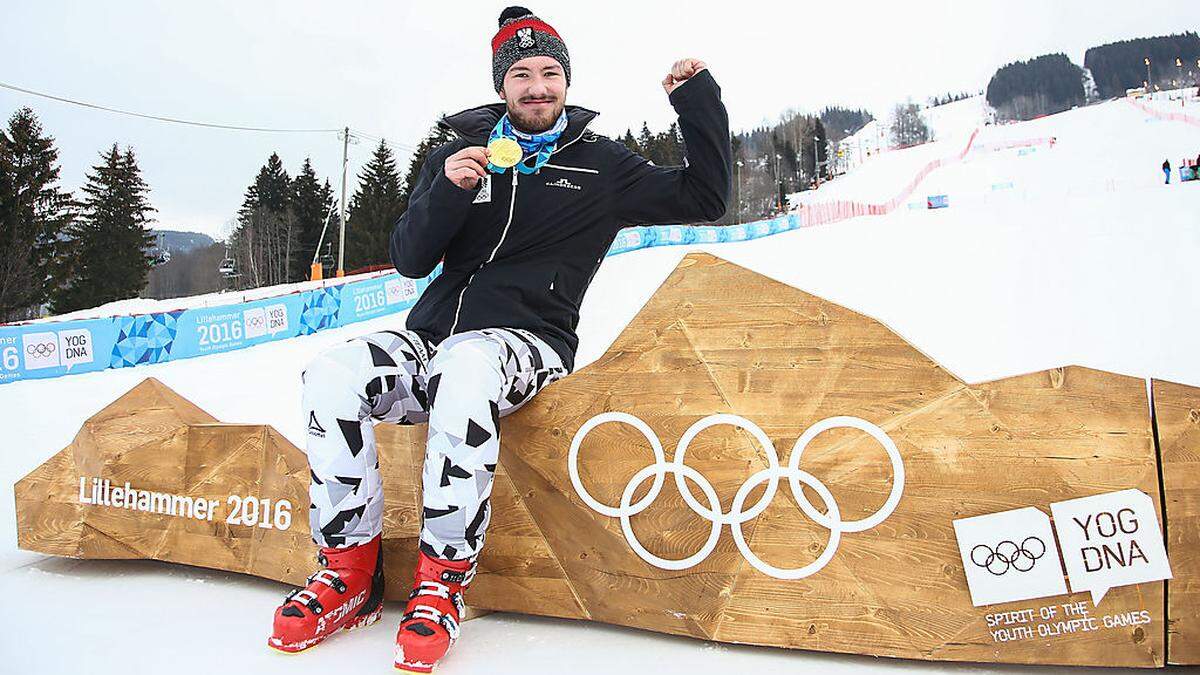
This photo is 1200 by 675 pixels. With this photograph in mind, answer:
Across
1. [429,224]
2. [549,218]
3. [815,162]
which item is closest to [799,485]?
[549,218]

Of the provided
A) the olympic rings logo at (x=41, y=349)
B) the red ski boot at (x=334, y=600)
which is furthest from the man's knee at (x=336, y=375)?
the olympic rings logo at (x=41, y=349)

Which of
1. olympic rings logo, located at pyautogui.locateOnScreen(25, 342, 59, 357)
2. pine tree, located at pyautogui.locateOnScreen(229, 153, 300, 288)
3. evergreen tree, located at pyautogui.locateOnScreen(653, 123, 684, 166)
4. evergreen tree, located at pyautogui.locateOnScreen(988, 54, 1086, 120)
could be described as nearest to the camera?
olympic rings logo, located at pyautogui.locateOnScreen(25, 342, 59, 357)

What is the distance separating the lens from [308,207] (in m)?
41.1

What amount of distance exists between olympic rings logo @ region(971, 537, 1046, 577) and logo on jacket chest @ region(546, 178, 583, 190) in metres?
1.44

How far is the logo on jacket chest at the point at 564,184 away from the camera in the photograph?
2.24 meters

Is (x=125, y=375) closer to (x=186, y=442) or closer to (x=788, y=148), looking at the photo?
(x=186, y=442)

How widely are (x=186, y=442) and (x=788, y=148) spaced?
62.8 metres

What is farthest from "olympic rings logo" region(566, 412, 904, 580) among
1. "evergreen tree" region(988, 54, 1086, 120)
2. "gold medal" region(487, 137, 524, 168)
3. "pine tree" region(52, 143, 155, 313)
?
"evergreen tree" region(988, 54, 1086, 120)

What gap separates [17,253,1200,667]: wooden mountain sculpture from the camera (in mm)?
1602

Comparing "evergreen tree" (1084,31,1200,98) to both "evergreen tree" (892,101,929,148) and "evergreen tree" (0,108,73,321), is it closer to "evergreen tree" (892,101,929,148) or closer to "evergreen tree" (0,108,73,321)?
"evergreen tree" (892,101,929,148)

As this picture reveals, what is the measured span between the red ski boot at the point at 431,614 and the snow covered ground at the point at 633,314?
10cm

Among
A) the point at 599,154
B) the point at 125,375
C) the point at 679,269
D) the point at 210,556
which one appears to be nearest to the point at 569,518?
the point at 679,269

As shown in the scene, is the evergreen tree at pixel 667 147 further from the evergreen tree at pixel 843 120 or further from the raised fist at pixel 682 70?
the evergreen tree at pixel 843 120

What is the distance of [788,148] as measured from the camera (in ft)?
200
